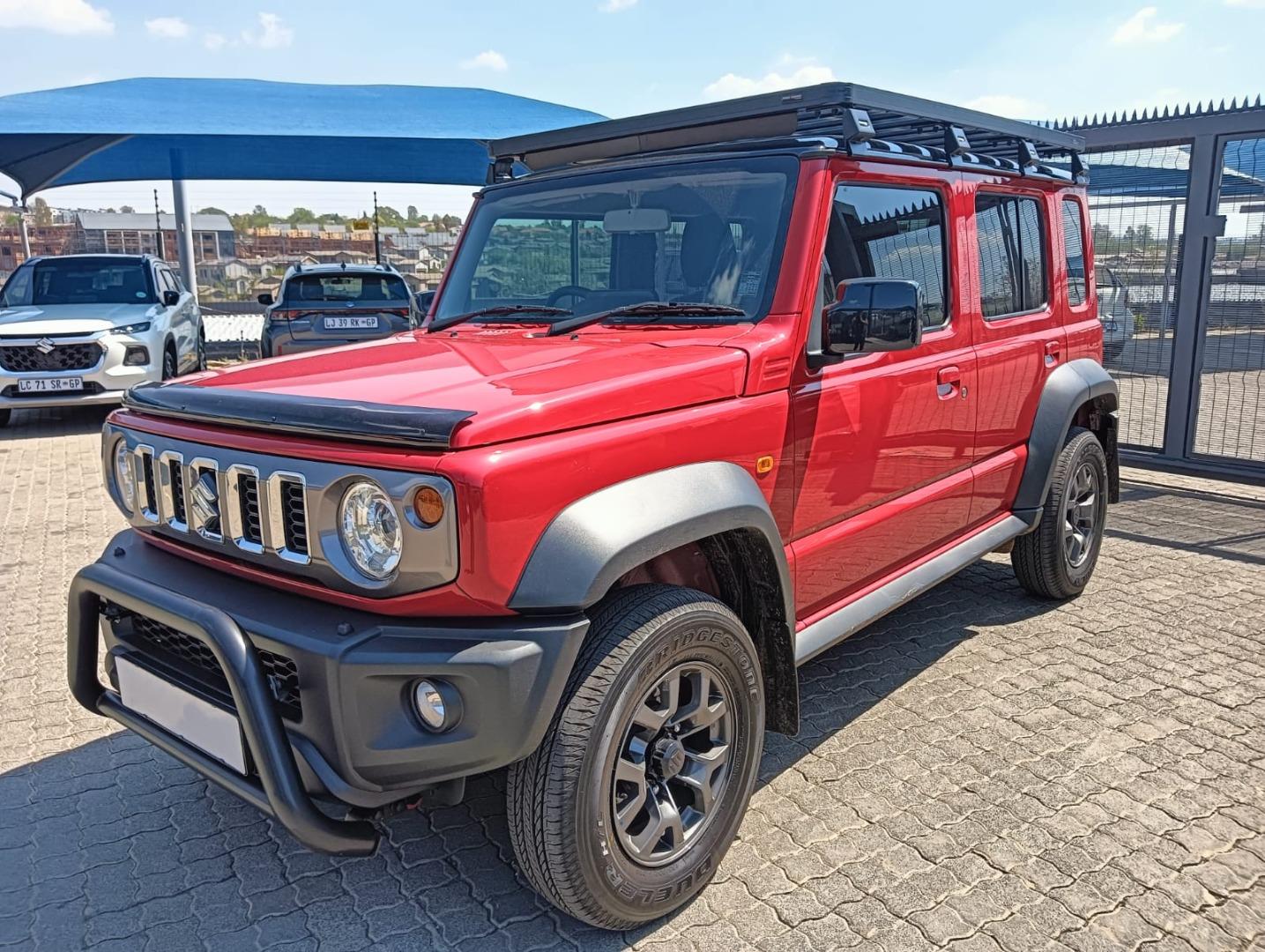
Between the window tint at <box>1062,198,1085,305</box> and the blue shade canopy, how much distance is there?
9776 millimetres

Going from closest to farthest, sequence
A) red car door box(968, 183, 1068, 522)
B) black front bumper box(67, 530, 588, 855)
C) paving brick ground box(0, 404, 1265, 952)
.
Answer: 1. black front bumper box(67, 530, 588, 855)
2. paving brick ground box(0, 404, 1265, 952)
3. red car door box(968, 183, 1068, 522)

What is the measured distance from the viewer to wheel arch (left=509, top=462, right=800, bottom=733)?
81.2 inches

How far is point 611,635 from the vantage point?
219cm

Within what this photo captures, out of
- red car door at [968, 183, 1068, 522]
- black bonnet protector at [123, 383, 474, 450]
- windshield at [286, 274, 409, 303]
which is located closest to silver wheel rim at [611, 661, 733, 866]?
black bonnet protector at [123, 383, 474, 450]

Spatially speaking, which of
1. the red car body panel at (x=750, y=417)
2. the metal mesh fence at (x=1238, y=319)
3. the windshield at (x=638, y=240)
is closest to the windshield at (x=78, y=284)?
the windshield at (x=638, y=240)

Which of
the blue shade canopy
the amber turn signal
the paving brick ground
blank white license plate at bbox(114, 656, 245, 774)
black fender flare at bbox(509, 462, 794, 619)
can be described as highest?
the blue shade canopy

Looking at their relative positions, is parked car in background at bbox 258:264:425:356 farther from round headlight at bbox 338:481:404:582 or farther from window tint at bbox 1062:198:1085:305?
round headlight at bbox 338:481:404:582

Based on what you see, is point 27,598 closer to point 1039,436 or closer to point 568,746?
point 568,746

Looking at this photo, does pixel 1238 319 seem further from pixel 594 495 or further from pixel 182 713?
pixel 182 713

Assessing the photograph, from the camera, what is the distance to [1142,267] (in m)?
7.55

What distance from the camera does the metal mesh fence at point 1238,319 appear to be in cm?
698

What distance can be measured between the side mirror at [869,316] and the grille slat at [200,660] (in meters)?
1.75

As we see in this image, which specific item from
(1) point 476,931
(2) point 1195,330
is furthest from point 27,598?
(2) point 1195,330

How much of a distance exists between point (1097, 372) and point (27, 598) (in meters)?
5.63
